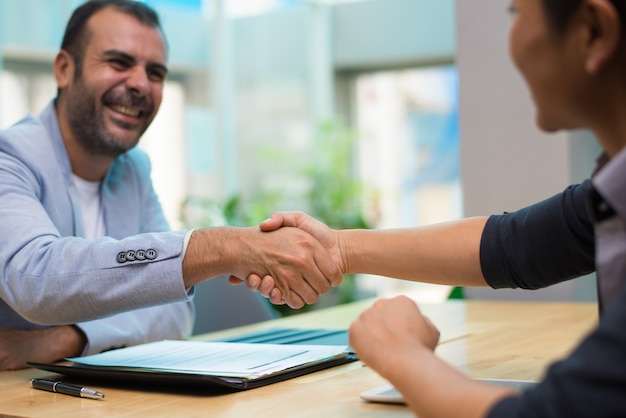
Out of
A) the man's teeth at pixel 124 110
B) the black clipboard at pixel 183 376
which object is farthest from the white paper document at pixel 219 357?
the man's teeth at pixel 124 110

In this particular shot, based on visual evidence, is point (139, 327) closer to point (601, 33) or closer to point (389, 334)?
point (389, 334)

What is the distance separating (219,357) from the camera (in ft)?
4.89

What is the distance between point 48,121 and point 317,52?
21.8 ft

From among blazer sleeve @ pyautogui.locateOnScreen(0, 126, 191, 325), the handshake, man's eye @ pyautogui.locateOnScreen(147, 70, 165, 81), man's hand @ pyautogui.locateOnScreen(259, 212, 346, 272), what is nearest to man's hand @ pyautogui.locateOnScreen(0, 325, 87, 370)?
blazer sleeve @ pyautogui.locateOnScreen(0, 126, 191, 325)

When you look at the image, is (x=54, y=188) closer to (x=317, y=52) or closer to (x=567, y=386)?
(x=567, y=386)

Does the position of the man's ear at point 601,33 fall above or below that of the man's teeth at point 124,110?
below

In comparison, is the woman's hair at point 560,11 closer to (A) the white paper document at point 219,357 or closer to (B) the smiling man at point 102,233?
(A) the white paper document at point 219,357

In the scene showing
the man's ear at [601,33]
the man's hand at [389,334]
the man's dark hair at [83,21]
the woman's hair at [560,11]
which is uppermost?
the man's dark hair at [83,21]

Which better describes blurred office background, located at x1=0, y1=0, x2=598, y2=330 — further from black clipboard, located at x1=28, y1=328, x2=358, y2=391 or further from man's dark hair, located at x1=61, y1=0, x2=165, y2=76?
black clipboard, located at x1=28, y1=328, x2=358, y2=391

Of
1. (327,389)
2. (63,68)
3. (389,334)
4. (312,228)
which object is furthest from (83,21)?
(389,334)

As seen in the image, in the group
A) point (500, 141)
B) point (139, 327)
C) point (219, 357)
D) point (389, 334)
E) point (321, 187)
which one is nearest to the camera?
point (389, 334)

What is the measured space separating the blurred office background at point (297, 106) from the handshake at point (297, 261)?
3.86 metres

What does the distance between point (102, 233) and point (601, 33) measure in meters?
1.57

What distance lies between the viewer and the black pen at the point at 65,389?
4.33 ft
